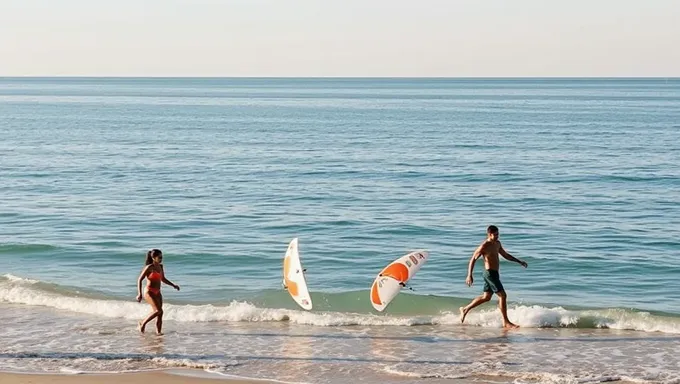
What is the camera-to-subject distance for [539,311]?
18.4 m

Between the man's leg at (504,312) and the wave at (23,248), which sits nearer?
the man's leg at (504,312)

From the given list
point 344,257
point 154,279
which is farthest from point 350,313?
point 344,257

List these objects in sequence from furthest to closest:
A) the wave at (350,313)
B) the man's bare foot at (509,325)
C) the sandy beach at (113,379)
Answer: the wave at (350,313) → the man's bare foot at (509,325) → the sandy beach at (113,379)

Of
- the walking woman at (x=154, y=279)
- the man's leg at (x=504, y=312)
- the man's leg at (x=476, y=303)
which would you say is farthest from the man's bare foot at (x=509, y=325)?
the walking woman at (x=154, y=279)

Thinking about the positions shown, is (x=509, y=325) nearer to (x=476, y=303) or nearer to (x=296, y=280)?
(x=476, y=303)

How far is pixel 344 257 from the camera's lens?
25.1 metres

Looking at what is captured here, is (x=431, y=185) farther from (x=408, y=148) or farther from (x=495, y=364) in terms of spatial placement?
(x=495, y=364)

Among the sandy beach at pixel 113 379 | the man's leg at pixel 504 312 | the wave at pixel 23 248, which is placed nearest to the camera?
the sandy beach at pixel 113 379

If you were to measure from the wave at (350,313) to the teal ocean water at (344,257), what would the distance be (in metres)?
0.06

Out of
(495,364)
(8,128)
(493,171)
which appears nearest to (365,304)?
(495,364)

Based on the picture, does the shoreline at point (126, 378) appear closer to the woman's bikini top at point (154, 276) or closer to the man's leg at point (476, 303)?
the woman's bikini top at point (154, 276)

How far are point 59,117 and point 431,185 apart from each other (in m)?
60.2

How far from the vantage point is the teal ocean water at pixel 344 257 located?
1563 centimetres

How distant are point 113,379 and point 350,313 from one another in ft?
20.7
